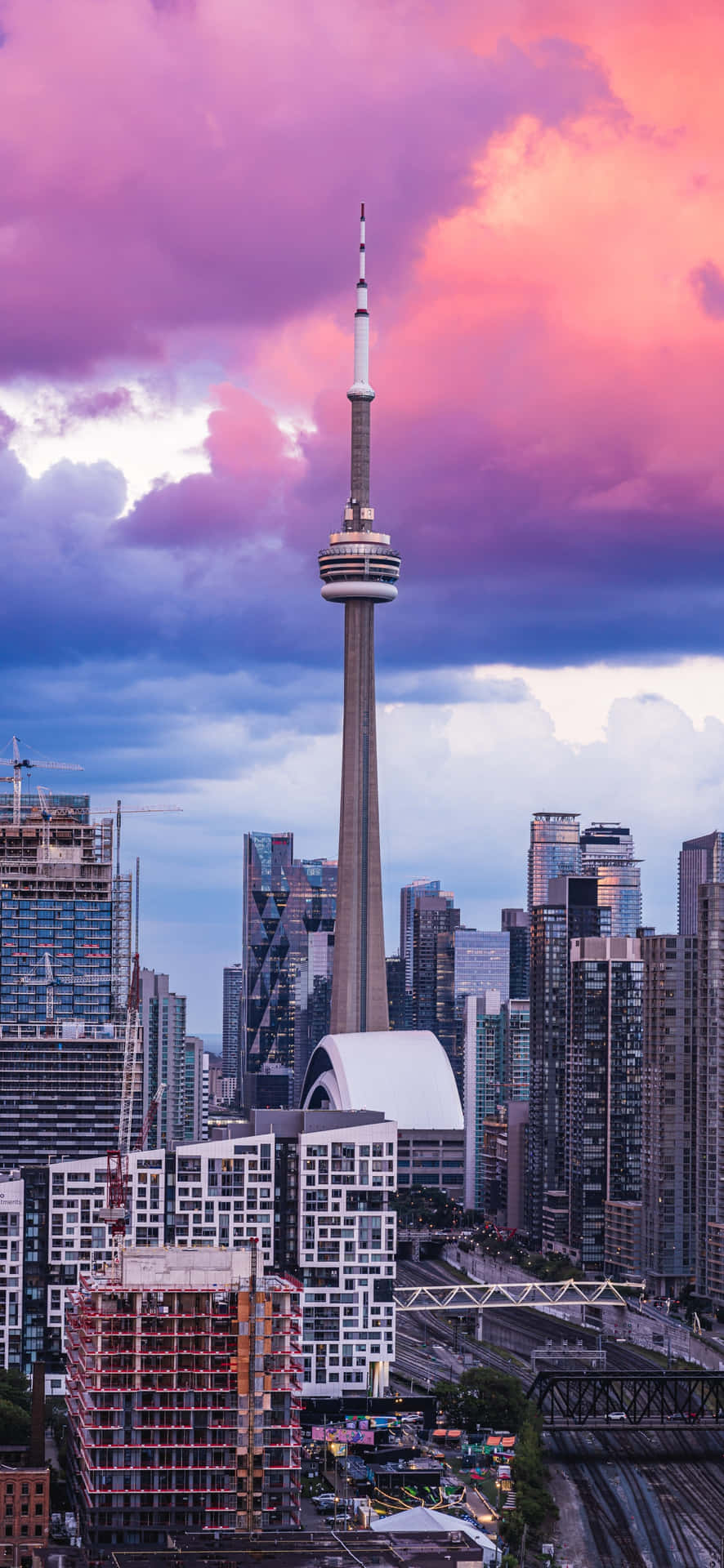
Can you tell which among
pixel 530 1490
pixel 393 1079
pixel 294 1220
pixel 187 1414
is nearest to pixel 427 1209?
pixel 393 1079

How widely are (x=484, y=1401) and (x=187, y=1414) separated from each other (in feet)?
104

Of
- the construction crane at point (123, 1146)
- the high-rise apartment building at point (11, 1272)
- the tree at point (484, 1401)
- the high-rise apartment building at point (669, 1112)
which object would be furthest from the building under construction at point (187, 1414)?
the high-rise apartment building at point (669, 1112)

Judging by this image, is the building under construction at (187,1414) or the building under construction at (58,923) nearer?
the building under construction at (187,1414)

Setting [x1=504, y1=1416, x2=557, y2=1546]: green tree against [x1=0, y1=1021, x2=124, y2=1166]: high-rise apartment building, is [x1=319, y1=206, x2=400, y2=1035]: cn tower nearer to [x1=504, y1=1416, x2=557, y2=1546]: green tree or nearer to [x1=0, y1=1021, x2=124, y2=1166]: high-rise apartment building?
[x1=0, y1=1021, x2=124, y2=1166]: high-rise apartment building

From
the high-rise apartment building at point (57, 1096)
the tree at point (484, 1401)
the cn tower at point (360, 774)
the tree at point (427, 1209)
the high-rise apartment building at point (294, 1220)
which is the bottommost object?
the tree at point (484, 1401)

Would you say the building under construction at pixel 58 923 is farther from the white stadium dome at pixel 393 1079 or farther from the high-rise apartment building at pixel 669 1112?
the high-rise apartment building at pixel 669 1112

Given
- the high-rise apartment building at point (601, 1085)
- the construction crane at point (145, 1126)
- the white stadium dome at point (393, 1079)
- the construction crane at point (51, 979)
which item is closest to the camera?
the construction crane at point (145, 1126)

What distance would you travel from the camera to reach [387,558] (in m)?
197

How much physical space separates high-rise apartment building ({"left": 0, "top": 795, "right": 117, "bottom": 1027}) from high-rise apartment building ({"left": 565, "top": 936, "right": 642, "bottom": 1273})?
3386 centimetres

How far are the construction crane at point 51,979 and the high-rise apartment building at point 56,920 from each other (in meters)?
0.06

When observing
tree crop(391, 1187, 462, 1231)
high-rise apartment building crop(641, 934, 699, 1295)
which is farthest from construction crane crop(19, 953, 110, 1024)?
high-rise apartment building crop(641, 934, 699, 1295)

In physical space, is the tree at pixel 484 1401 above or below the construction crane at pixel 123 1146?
below

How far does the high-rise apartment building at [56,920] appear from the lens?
17875cm

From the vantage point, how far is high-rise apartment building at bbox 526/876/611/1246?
173 m
